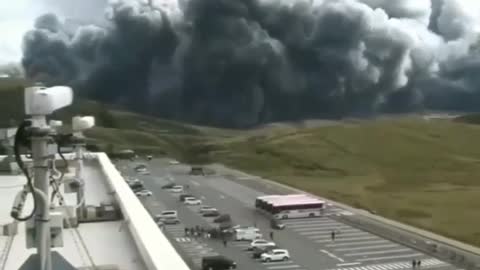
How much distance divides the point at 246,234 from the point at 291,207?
188 inches

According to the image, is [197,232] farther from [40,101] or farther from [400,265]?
[40,101]

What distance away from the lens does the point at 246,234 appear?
2325 cm

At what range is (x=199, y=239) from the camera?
23.5m

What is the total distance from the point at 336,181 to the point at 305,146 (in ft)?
33.4

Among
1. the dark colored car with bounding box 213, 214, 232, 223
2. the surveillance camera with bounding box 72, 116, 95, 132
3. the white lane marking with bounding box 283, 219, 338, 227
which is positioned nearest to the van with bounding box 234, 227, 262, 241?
the dark colored car with bounding box 213, 214, 232, 223

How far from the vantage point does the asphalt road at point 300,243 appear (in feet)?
64.2

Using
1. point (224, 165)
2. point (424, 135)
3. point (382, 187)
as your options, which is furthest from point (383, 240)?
point (424, 135)

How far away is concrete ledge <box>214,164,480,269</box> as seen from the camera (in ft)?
64.8

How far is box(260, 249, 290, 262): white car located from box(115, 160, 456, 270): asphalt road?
262 millimetres

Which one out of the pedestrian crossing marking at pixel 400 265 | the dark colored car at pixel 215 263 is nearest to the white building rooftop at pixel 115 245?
the dark colored car at pixel 215 263

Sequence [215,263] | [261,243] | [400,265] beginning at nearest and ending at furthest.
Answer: [215,263]
[400,265]
[261,243]

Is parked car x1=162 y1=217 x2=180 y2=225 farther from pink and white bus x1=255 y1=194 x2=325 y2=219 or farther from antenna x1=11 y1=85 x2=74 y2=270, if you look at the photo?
antenna x1=11 y1=85 x2=74 y2=270

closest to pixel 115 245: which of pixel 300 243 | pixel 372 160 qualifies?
pixel 300 243

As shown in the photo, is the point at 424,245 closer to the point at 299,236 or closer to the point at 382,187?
the point at 299,236
